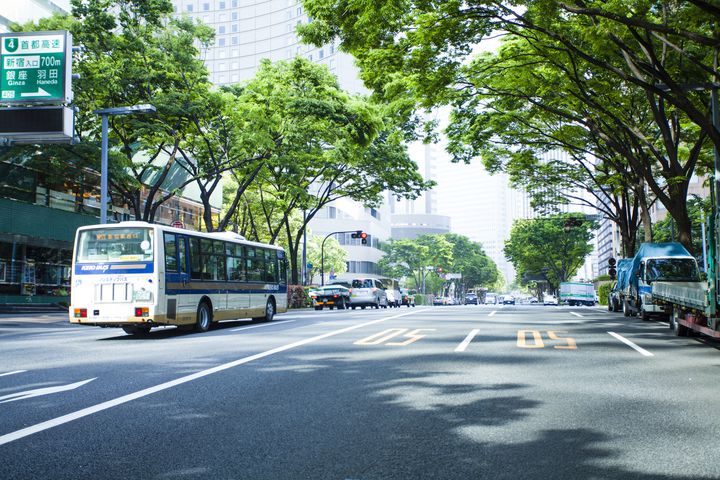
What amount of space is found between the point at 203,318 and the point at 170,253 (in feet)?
7.96

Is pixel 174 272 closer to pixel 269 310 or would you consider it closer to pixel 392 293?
pixel 269 310

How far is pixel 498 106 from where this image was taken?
75.0ft

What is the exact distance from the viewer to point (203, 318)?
17266mm

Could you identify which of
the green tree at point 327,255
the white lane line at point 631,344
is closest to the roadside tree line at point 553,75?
the white lane line at point 631,344

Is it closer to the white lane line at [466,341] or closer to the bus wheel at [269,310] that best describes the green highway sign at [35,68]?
the bus wheel at [269,310]

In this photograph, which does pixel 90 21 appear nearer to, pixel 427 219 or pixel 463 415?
pixel 463 415

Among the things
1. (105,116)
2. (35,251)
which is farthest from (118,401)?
(35,251)

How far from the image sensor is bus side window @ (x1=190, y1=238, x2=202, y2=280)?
656 inches

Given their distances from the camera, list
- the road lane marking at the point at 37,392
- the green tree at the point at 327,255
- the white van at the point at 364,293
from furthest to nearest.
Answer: the green tree at the point at 327,255 → the white van at the point at 364,293 → the road lane marking at the point at 37,392

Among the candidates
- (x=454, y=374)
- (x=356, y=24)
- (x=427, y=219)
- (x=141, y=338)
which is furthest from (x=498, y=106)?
(x=427, y=219)

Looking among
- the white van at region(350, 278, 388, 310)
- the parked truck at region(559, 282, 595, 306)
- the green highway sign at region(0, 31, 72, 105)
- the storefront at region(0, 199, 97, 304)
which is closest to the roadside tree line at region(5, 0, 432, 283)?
the storefront at region(0, 199, 97, 304)

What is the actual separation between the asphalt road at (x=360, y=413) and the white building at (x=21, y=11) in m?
28.6

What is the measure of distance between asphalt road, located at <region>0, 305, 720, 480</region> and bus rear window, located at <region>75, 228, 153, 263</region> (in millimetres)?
3603

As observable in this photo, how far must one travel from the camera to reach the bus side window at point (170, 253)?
15414 millimetres
